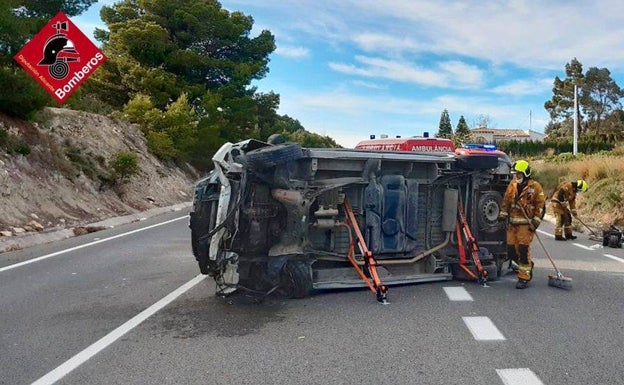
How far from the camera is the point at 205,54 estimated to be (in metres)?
35.8

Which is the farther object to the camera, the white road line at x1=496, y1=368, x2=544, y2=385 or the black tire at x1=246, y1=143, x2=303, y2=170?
the black tire at x1=246, y1=143, x2=303, y2=170

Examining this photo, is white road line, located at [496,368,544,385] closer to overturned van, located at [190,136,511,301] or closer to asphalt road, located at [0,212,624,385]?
asphalt road, located at [0,212,624,385]

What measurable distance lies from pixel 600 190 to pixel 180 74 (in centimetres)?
2413

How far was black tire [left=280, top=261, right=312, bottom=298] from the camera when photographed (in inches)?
251

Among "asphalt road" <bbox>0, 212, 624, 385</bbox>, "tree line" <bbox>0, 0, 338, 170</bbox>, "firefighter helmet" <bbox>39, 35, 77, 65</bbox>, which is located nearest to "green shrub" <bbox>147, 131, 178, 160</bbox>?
"tree line" <bbox>0, 0, 338, 170</bbox>

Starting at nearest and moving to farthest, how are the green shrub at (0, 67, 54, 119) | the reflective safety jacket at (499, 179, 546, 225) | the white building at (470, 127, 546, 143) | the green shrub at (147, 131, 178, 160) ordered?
1. the reflective safety jacket at (499, 179, 546, 225)
2. the green shrub at (0, 67, 54, 119)
3. the green shrub at (147, 131, 178, 160)
4. the white building at (470, 127, 546, 143)

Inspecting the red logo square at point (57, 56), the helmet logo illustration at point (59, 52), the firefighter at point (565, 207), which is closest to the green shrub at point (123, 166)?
the red logo square at point (57, 56)

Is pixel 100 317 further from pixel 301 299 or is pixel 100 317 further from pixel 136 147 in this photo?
pixel 136 147

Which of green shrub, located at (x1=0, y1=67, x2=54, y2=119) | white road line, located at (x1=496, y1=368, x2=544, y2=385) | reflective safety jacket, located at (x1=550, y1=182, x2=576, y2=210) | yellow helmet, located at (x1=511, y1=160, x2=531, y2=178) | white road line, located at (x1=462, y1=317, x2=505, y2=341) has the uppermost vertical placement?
green shrub, located at (x1=0, y1=67, x2=54, y2=119)

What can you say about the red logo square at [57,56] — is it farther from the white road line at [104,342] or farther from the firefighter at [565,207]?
the firefighter at [565,207]

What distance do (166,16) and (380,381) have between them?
33971 mm

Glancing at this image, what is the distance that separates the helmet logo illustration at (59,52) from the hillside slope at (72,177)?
1570 millimetres

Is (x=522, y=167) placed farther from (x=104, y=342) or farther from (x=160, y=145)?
(x=160, y=145)

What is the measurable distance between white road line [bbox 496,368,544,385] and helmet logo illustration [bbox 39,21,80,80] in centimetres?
1503
